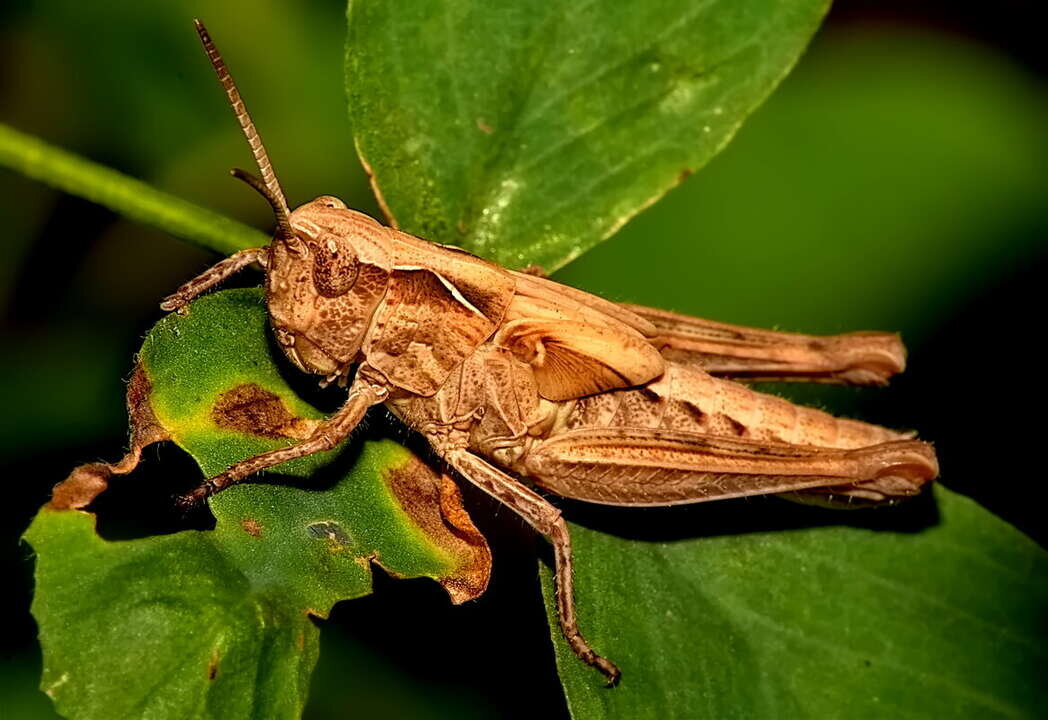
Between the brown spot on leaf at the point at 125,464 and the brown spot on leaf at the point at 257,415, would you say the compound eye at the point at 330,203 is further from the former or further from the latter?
the brown spot on leaf at the point at 125,464

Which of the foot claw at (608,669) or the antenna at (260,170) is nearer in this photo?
the antenna at (260,170)

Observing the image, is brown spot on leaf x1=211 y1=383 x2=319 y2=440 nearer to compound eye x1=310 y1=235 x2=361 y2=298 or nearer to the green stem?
compound eye x1=310 y1=235 x2=361 y2=298

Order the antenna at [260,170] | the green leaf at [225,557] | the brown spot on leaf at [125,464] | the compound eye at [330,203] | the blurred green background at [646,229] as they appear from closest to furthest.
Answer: the green leaf at [225,557]
the brown spot on leaf at [125,464]
the antenna at [260,170]
the compound eye at [330,203]
the blurred green background at [646,229]

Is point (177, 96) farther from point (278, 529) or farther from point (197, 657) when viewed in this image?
point (197, 657)

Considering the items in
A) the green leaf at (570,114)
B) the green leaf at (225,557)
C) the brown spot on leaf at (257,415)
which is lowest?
the green leaf at (225,557)

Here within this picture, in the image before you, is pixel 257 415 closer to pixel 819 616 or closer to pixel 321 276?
pixel 321 276

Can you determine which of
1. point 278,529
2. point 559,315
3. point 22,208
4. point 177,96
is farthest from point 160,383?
point 177,96

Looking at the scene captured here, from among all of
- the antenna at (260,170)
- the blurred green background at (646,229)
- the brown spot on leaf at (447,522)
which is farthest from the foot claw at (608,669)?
the antenna at (260,170)
